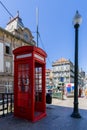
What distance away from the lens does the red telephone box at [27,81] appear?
5.67m

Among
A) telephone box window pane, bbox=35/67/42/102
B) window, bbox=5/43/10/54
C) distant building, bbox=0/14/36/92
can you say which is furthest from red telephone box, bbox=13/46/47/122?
window, bbox=5/43/10/54

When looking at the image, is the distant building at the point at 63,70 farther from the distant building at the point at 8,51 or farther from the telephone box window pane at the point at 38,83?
the telephone box window pane at the point at 38,83

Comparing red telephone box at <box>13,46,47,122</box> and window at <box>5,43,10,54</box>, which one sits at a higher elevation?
window at <box>5,43,10,54</box>

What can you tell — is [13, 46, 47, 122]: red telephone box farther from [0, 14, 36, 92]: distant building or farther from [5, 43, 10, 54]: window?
[5, 43, 10, 54]: window

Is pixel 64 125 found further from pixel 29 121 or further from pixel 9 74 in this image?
pixel 9 74

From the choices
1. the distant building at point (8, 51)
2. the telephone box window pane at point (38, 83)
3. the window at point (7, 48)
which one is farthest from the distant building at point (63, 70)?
the telephone box window pane at point (38, 83)

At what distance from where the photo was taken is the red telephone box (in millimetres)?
5668

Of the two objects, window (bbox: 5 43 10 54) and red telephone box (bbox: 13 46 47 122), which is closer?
red telephone box (bbox: 13 46 47 122)

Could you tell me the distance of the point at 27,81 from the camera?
5996 mm

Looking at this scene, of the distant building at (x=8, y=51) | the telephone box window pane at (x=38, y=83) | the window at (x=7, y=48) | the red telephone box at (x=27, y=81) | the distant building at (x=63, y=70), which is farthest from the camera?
the distant building at (x=63, y=70)

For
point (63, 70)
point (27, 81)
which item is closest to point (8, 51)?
point (27, 81)

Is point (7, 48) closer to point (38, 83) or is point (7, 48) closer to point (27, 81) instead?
point (38, 83)

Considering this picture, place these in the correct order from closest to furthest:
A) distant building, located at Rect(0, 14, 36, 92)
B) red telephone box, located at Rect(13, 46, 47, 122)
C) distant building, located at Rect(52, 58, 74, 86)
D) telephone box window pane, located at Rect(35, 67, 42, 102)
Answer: red telephone box, located at Rect(13, 46, 47, 122) < telephone box window pane, located at Rect(35, 67, 42, 102) < distant building, located at Rect(0, 14, 36, 92) < distant building, located at Rect(52, 58, 74, 86)

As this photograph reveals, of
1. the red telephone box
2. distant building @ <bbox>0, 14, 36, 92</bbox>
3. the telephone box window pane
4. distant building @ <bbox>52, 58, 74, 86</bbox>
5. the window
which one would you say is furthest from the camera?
distant building @ <bbox>52, 58, 74, 86</bbox>
